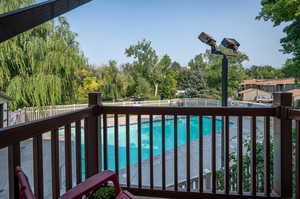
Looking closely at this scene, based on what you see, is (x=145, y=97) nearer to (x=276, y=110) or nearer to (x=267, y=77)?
(x=267, y=77)

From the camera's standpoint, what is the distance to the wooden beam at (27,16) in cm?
91

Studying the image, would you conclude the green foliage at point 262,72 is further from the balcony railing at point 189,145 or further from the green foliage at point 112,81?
the green foliage at point 112,81

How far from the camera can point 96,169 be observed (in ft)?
6.66

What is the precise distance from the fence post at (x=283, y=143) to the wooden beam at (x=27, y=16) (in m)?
1.67

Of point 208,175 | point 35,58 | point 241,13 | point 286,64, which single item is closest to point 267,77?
point 286,64

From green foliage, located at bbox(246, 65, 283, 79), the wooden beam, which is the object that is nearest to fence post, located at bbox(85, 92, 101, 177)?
the wooden beam

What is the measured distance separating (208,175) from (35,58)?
8.18 metres

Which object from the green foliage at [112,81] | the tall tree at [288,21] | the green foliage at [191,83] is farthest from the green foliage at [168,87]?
the tall tree at [288,21]

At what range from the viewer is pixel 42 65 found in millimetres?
8836

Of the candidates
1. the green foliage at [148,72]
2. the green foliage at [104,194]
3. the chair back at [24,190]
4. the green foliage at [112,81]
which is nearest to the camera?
the chair back at [24,190]

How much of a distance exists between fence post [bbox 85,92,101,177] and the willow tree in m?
6.72

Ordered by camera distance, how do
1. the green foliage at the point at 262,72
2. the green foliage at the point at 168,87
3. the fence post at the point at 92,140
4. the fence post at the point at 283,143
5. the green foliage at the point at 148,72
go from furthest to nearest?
the green foliage at the point at 168,87 → the green foliage at the point at 148,72 → the green foliage at the point at 262,72 → the fence post at the point at 92,140 → the fence post at the point at 283,143

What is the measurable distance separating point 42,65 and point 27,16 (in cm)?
Answer: 875

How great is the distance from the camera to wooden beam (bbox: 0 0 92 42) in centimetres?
91
